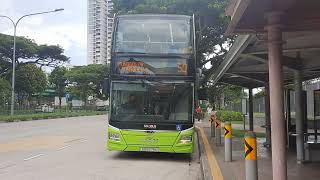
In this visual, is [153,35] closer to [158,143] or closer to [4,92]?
[158,143]

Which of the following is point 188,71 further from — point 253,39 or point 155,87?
point 253,39

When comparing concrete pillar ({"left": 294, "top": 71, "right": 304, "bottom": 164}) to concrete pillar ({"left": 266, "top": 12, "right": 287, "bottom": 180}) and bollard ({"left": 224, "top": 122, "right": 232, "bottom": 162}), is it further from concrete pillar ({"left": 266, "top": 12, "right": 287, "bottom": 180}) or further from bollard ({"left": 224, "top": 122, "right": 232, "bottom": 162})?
concrete pillar ({"left": 266, "top": 12, "right": 287, "bottom": 180})

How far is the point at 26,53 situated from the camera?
6475cm

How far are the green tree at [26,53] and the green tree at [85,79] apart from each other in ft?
40.3

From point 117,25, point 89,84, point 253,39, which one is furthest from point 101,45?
point 253,39

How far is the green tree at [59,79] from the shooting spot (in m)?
86.4

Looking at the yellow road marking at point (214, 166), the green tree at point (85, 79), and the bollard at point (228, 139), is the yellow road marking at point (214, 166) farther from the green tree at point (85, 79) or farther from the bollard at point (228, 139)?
the green tree at point (85, 79)

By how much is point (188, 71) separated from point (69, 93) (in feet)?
251

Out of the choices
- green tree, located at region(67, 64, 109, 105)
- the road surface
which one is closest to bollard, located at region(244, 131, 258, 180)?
the road surface

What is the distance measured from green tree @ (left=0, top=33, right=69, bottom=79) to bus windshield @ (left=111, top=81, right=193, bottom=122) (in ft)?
163

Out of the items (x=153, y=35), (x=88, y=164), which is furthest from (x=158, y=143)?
(x=153, y=35)

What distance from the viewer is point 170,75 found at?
1382 cm

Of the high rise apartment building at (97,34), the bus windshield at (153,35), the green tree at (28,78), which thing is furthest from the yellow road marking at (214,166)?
the green tree at (28,78)

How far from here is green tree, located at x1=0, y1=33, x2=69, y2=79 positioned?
201 ft
